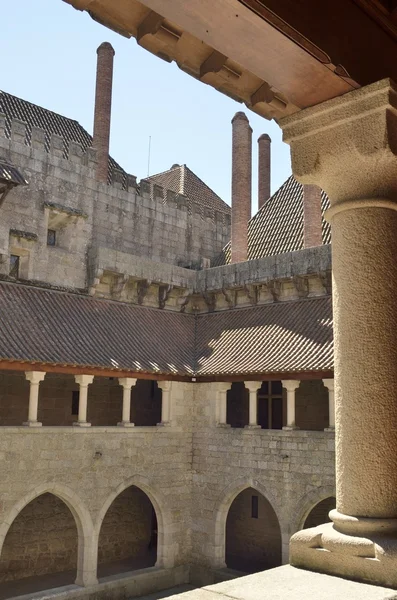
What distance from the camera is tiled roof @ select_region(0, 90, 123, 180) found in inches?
818

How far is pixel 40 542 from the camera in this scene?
1661 cm

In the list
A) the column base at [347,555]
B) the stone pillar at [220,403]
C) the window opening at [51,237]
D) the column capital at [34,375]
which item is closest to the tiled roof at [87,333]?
the column capital at [34,375]

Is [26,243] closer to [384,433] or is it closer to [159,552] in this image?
[159,552]

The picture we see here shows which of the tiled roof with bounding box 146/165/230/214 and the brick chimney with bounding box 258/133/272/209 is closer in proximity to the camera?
the tiled roof with bounding box 146/165/230/214

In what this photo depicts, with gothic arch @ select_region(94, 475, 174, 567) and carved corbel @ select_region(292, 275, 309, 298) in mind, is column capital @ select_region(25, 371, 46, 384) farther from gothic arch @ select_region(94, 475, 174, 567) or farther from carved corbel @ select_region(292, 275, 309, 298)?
carved corbel @ select_region(292, 275, 309, 298)

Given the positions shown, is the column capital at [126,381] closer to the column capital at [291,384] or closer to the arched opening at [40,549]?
the column capital at [291,384]

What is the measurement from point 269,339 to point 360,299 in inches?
504

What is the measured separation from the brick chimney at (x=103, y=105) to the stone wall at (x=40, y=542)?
9654 millimetres

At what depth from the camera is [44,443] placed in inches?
542

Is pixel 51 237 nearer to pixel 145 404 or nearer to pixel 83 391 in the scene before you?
pixel 83 391

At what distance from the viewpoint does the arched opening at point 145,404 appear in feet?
60.7

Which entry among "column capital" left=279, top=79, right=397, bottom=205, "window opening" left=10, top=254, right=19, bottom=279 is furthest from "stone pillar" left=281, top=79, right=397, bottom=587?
"window opening" left=10, top=254, right=19, bottom=279

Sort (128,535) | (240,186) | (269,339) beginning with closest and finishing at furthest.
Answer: (269,339), (128,535), (240,186)

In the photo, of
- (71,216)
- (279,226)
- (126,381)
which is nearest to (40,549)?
(126,381)
